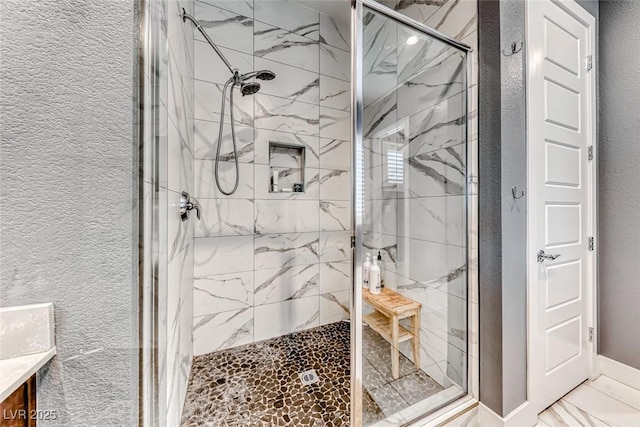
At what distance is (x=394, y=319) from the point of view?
134 cm

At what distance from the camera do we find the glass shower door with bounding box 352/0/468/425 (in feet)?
3.90

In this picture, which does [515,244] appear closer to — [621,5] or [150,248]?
[150,248]

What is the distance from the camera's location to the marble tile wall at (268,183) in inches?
68.2

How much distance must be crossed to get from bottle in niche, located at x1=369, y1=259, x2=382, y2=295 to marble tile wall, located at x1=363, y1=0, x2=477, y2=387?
82 millimetres

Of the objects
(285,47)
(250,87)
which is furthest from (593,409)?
(285,47)

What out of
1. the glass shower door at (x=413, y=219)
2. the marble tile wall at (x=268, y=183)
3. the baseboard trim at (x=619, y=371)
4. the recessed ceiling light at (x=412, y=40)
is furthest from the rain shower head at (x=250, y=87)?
the baseboard trim at (x=619, y=371)

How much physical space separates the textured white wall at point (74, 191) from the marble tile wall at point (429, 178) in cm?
98

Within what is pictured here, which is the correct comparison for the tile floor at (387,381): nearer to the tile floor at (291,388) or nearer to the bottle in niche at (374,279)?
the tile floor at (291,388)

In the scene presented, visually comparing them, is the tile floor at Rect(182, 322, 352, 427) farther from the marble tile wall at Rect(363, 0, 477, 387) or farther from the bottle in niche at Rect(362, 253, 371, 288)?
the bottle in niche at Rect(362, 253, 371, 288)

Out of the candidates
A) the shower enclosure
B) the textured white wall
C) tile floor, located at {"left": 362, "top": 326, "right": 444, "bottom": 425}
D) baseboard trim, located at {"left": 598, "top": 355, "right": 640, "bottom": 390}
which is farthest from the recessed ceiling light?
baseboard trim, located at {"left": 598, "top": 355, "right": 640, "bottom": 390}

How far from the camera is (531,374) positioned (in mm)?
1194

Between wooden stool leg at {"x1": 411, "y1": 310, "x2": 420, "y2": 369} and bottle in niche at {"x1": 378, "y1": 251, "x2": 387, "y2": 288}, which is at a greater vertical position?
bottle in niche at {"x1": 378, "y1": 251, "x2": 387, "y2": 288}

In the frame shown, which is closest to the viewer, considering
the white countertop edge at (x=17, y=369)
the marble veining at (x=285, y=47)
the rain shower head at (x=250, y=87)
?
the white countertop edge at (x=17, y=369)

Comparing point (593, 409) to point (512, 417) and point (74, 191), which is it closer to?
point (512, 417)
